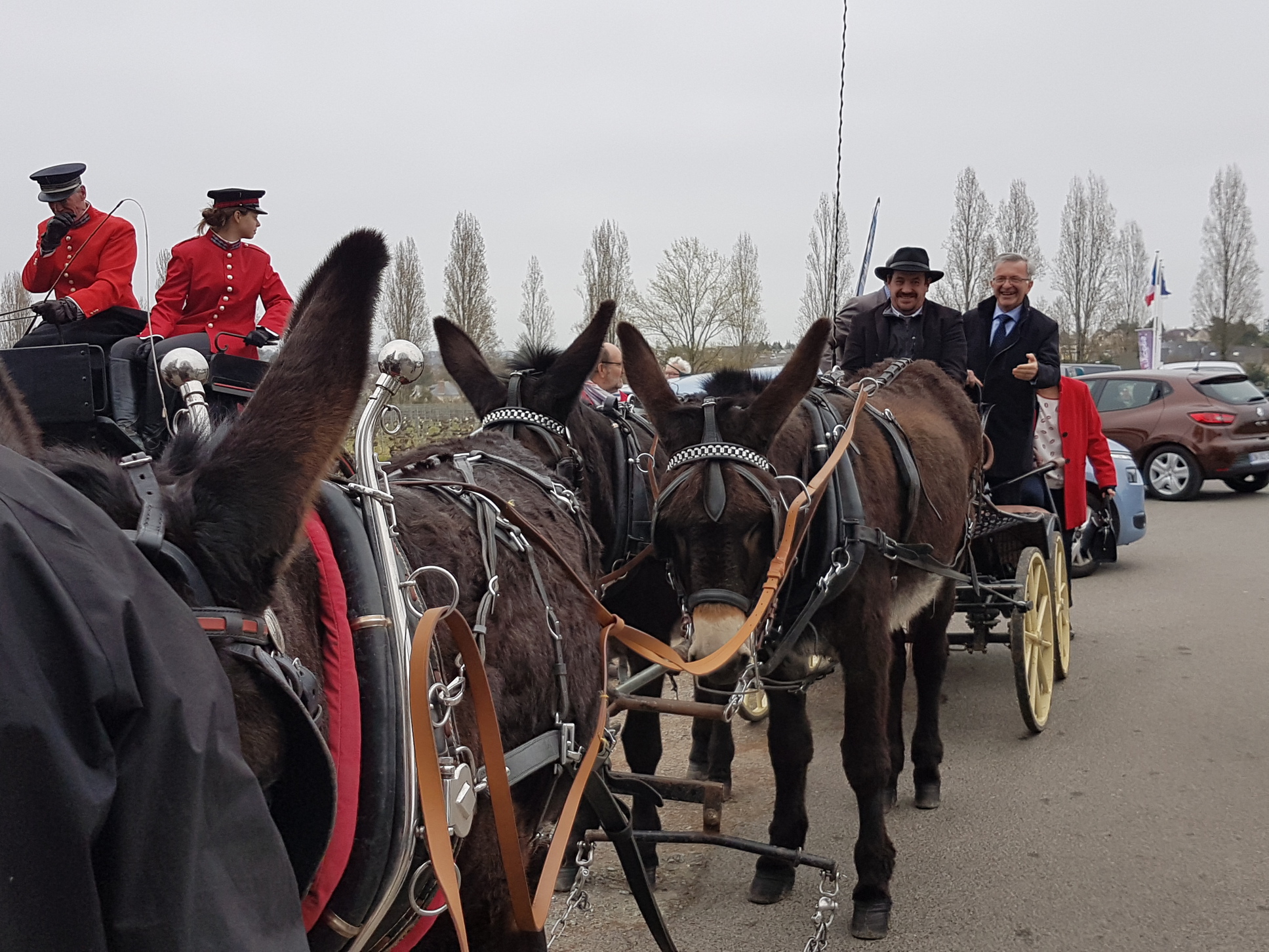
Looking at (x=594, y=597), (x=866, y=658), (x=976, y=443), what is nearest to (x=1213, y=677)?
(x=976, y=443)

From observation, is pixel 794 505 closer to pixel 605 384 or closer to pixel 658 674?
pixel 658 674

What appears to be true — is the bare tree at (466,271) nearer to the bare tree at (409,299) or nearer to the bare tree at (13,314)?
the bare tree at (409,299)

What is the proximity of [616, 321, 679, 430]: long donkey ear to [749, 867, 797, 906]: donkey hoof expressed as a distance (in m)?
1.70

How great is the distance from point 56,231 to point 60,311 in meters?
0.80

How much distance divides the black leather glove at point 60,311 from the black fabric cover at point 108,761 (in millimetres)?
2663

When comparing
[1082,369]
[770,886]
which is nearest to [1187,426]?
[1082,369]

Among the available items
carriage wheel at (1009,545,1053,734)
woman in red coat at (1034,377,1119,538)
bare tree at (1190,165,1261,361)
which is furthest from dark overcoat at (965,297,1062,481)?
bare tree at (1190,165,1261,361)

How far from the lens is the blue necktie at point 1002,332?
20.0ft

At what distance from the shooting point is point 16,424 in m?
1.15

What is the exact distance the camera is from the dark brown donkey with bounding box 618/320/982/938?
3.21 metres

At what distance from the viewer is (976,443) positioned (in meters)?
5.29

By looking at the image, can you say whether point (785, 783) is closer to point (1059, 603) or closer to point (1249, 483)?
point (1059, 603)

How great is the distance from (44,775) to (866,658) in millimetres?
3210

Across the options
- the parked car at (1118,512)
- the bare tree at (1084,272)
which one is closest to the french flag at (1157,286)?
the bare tree at (1084,272)
